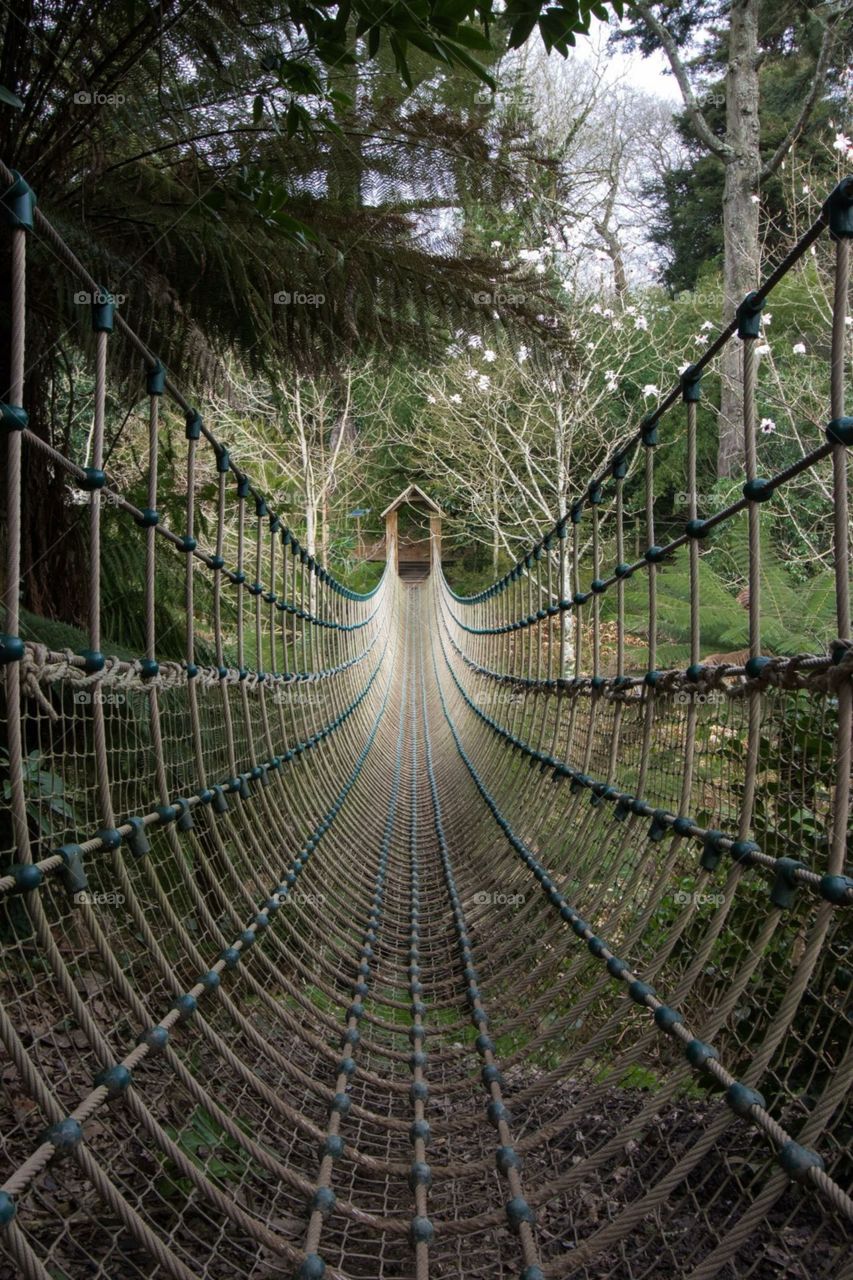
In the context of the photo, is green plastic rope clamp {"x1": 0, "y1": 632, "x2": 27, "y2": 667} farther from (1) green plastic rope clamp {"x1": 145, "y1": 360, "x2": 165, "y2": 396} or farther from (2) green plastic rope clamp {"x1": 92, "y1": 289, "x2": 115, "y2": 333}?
(1) green plastic rope clamp {"x1": 145, "y1": 360, "x2": 165, "y2": 396}

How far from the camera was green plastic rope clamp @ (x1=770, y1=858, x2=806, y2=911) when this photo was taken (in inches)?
37.4

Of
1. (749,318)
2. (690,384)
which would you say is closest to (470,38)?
(749,318)

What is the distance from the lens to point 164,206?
76.5 inches

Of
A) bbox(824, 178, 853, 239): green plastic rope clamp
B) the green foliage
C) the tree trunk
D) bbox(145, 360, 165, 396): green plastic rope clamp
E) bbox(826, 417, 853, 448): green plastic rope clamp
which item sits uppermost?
the tree trunk

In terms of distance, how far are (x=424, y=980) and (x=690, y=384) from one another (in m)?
1.30

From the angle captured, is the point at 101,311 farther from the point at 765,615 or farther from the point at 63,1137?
the point at 765,615

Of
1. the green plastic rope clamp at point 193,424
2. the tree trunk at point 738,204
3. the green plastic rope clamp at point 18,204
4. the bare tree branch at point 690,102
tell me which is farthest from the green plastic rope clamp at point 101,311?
the bare tree branch at point 690,102

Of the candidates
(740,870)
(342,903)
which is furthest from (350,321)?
(740,870)

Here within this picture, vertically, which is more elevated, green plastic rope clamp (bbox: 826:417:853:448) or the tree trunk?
the tree trunk

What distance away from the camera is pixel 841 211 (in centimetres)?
91

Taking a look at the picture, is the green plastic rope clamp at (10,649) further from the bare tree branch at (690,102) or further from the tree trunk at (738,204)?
the bare tree branch at (690,102)

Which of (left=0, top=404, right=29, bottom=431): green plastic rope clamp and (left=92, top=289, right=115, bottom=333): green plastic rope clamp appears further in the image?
(left=92, top=289, right=115, bottom=333): green plastic rope clamp

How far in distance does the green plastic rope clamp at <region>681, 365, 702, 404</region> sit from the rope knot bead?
1176mm

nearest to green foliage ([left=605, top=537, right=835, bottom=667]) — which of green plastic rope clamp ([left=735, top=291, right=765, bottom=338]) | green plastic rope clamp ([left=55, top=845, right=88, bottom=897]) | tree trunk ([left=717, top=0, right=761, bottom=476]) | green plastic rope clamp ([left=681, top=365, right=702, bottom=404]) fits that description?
green plastic rope clamp ([left=681, top=365, right=702, bottom=404])
